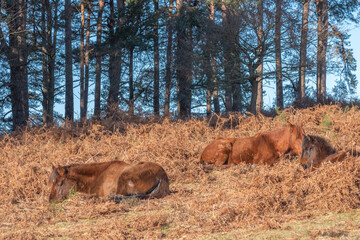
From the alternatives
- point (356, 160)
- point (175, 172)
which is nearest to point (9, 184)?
point (175, 172)

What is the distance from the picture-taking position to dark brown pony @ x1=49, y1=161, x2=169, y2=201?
7426 millimetres

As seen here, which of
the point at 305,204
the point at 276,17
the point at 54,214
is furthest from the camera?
the point at 276,17

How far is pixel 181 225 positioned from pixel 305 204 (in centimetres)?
206

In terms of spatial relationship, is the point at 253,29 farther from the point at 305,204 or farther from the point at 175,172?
the point at 305,204

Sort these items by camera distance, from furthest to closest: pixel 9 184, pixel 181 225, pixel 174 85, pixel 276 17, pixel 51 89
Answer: pixel 174 85 < pixel 51 89 < pixel 276 17 < pixel 9 184 < pixel 181 225

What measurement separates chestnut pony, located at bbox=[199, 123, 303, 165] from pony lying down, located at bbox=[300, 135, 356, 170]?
1689 mm

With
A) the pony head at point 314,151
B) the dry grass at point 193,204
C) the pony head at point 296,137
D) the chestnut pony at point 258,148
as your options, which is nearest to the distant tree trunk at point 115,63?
the dry grass at point 193,204

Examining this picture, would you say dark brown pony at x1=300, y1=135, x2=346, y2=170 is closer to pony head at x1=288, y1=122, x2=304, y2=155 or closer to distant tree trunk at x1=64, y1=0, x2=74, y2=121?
pony head at x1=288, y1=122, x2=304, y2=155

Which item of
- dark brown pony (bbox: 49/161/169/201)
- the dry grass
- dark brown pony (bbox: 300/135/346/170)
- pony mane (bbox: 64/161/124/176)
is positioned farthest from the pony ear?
dark brown pony (bbox: 300/135/346/170)

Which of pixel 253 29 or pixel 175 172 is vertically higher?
pixel 253 29

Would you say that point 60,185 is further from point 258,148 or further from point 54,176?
point 258,148

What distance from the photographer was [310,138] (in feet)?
25.4

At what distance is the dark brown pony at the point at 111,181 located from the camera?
743 cm

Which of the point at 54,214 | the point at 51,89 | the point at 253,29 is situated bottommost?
the point at 54,214
